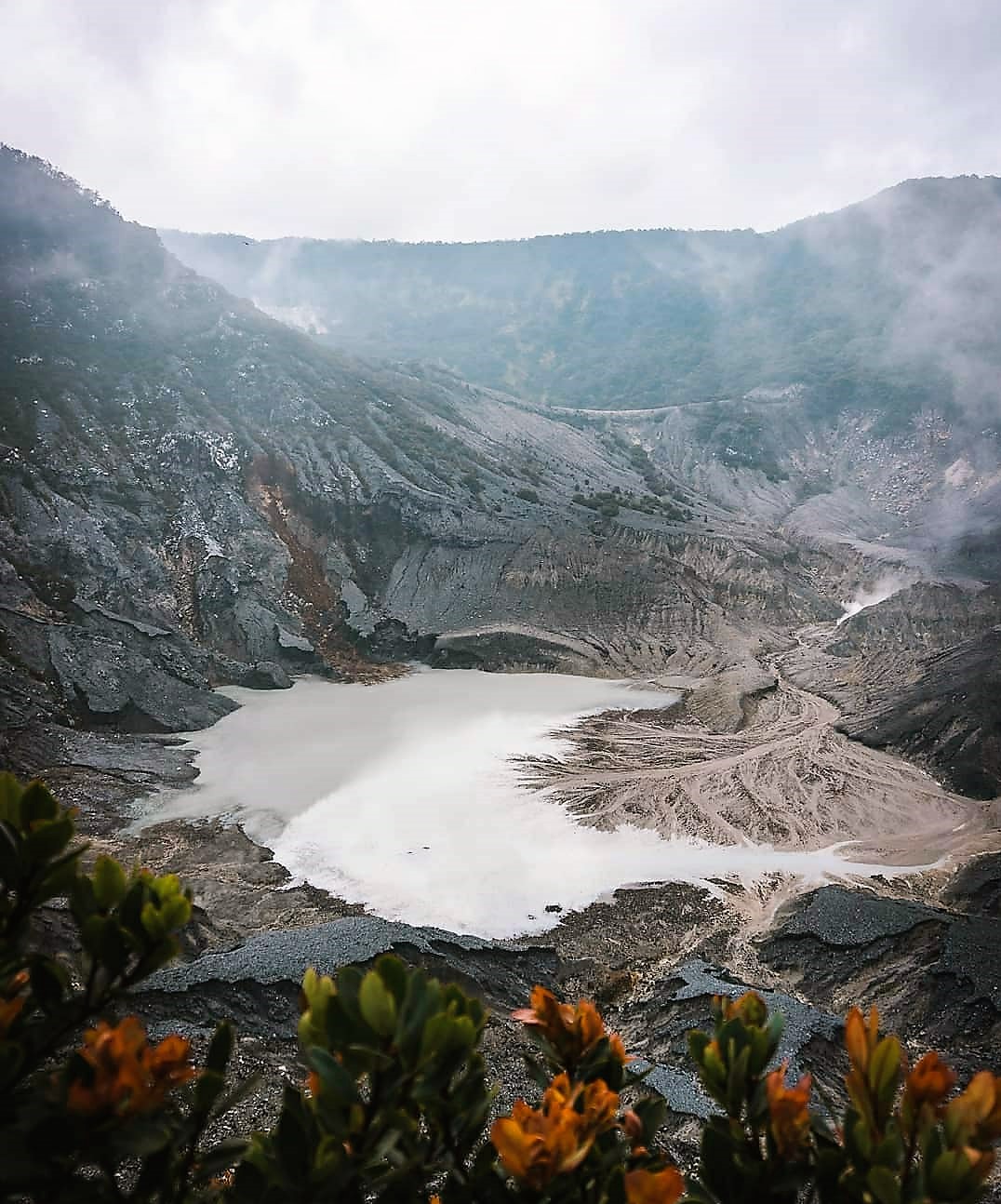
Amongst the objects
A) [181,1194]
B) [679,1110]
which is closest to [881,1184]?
[181,1194]

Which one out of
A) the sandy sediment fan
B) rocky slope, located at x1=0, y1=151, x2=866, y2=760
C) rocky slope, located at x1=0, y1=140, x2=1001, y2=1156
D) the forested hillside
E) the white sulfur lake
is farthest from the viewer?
the forested hillside

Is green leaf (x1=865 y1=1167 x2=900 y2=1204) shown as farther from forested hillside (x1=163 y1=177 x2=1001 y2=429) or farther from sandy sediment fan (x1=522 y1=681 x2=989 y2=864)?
forested hillside (x1=163 y1=177 x2=1001 y2=429)

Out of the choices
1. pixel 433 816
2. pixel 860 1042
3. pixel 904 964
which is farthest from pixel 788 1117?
pixel 433 816

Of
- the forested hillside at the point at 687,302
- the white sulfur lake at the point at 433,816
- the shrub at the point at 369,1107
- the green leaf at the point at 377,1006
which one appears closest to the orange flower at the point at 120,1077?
the shrub at the point at 369,1107

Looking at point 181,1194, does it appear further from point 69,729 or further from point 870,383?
point 870,383

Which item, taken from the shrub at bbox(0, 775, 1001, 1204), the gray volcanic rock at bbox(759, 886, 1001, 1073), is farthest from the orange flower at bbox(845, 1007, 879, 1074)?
the gray volcanic rock at bbox(759, 886, 1001, 1073)

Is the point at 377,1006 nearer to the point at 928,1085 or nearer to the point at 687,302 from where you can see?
the point at 928,1085

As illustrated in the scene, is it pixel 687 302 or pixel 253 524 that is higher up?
pixel 687 302
